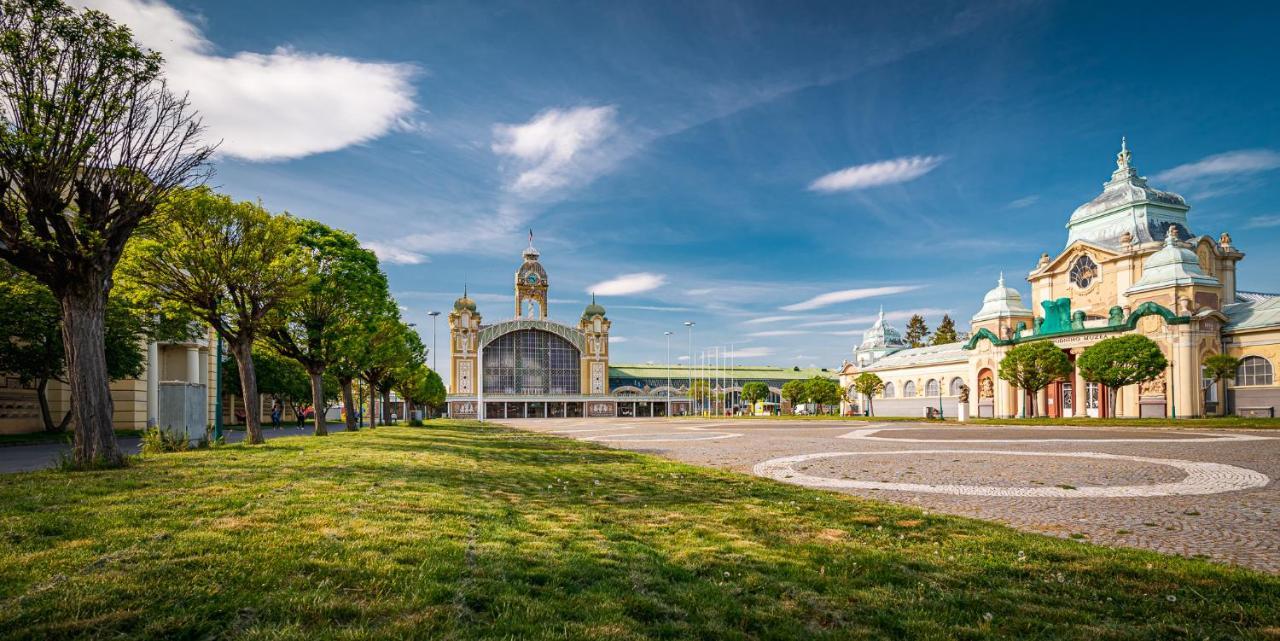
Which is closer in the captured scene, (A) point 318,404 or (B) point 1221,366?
(A) point 318,404

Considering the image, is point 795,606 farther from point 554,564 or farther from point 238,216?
point 238,216

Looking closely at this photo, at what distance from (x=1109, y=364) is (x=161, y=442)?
47.1 metres

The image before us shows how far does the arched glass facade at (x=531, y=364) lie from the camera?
108938mm

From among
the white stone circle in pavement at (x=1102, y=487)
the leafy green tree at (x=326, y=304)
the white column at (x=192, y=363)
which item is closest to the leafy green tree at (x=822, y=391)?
the leafy green tree at (x=326, y=304)

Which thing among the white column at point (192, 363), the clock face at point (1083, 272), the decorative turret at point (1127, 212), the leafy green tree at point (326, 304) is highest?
the decorative turret at point (1127, 212)

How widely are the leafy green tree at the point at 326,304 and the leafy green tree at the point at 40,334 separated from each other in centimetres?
495

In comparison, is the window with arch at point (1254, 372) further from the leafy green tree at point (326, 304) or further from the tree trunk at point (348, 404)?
the tree trunk at point (348, 404)

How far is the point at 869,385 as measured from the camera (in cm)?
7431

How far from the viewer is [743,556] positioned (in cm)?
583

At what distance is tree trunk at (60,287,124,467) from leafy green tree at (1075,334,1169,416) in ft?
156

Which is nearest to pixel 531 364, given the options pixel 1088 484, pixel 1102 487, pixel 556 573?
pixel 1088 484

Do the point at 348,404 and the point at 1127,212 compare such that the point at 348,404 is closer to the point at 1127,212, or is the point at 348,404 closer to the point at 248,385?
the point at 248,385

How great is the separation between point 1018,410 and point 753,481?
2100 inches

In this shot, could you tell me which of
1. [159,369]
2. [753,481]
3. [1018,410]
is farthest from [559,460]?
[1018,410]
